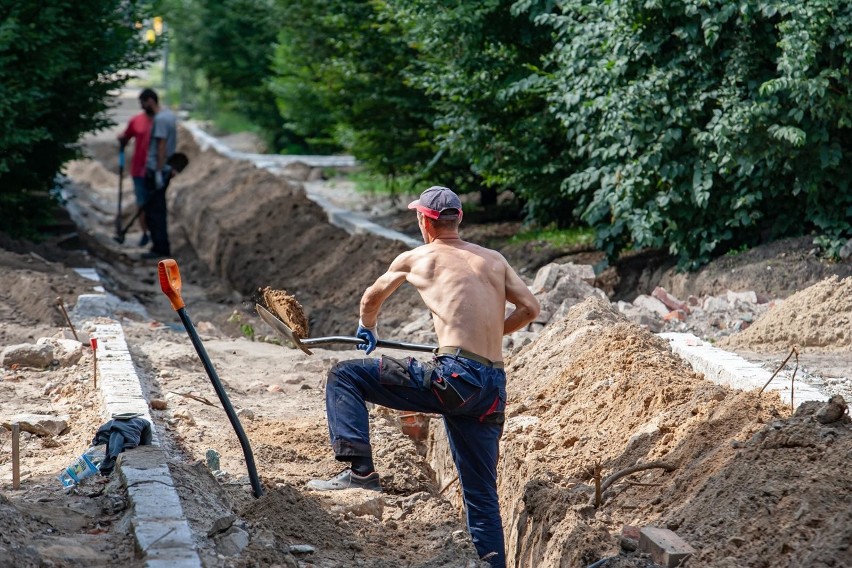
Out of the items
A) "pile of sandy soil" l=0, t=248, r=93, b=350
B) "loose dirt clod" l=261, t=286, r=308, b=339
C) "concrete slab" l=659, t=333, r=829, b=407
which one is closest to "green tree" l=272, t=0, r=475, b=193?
"pile of sandy soil" l=0, t=248, r=93, b=350

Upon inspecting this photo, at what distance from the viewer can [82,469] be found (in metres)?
5.31

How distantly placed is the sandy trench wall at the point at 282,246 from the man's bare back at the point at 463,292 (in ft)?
15.6

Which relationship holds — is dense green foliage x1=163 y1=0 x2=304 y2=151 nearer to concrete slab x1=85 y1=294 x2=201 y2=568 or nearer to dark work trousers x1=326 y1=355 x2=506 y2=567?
concrete slab x1=85 y1=294 x2=201 y2=568

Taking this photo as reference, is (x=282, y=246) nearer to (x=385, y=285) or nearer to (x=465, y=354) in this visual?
(x=385, y=285)

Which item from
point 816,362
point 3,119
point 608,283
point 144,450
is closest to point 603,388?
point 816,362

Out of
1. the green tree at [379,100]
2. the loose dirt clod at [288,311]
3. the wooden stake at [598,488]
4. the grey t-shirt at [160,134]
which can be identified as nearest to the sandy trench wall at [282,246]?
the green tree at [379,100]

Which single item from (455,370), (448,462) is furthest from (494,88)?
(455,370)

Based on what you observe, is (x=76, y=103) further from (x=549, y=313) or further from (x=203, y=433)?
(x=203, y=433)

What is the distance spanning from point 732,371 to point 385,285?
2318mm

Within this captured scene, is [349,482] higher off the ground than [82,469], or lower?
lower

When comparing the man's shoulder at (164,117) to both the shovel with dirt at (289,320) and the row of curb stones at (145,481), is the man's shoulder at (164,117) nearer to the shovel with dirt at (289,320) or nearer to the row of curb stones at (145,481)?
the row of curb stones at (145,481)

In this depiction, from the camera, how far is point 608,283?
1092 centimetres

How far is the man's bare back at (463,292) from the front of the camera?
5.38 meters

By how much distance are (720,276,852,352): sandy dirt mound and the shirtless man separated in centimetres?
296
